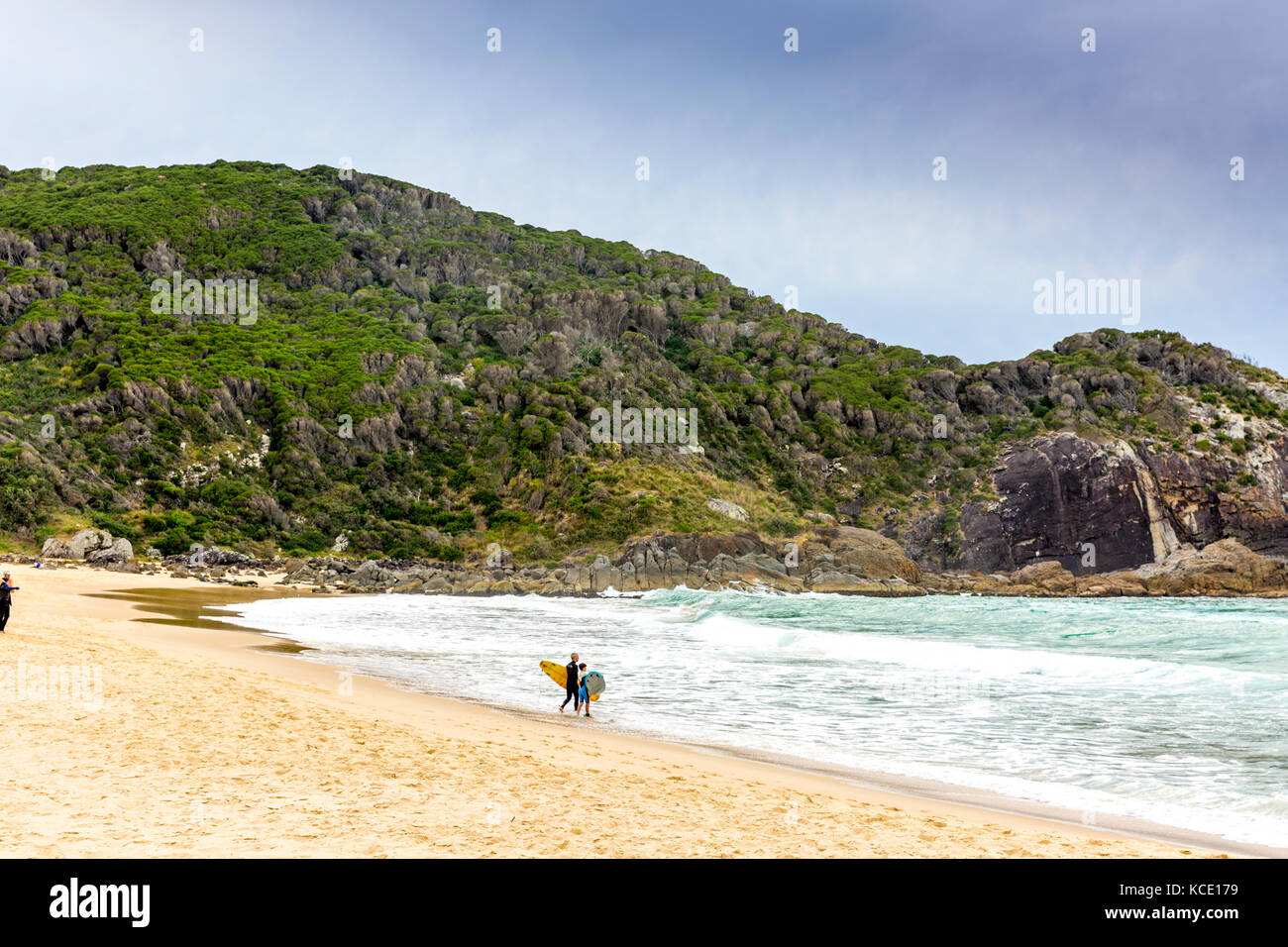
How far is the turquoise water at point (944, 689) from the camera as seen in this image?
10.3m

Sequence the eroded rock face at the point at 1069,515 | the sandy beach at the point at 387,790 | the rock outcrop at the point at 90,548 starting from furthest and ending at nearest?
the eroded rock face at the point at 1069,515
the rock outcrop at the point at 90,548
the sandy beach at the point at 387,790

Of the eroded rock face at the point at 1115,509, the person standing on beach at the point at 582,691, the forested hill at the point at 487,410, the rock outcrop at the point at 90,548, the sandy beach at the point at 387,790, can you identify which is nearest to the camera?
the sandy beach at the point at 387,790

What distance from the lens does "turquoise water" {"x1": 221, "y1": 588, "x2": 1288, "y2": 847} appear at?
1031cm

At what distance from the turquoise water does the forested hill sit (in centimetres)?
5047

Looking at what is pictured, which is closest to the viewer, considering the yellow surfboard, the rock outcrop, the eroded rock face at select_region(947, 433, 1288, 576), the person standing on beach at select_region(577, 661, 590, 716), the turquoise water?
the turquoise water

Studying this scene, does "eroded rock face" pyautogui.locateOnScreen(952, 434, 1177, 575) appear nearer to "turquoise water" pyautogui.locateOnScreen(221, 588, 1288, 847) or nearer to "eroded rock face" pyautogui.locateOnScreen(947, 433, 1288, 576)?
"eroded rock face" pyautogui.locateOnScreen(947, 433, 1288, 576)

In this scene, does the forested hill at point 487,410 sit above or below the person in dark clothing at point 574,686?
above

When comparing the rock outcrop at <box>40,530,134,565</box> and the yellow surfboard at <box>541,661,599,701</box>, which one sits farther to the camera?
the rock outcrop at <box>40,530,134,565</box>

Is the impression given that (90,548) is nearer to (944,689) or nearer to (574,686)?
(574,686)

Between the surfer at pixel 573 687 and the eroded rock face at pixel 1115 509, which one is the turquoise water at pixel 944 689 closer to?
the surfer at pixel 573 687

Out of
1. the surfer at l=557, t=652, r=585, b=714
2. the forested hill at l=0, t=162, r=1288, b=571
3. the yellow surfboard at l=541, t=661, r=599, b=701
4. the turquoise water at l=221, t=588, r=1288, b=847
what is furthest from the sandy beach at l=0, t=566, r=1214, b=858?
the forested hill at l=0, t=162, r=1288, b=571

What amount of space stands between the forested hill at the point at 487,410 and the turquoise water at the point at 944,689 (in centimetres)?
5047

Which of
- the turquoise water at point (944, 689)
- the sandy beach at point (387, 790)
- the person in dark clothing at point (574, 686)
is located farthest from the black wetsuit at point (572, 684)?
the turquoise water at point (944, 689)

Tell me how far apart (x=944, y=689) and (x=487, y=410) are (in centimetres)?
9559
